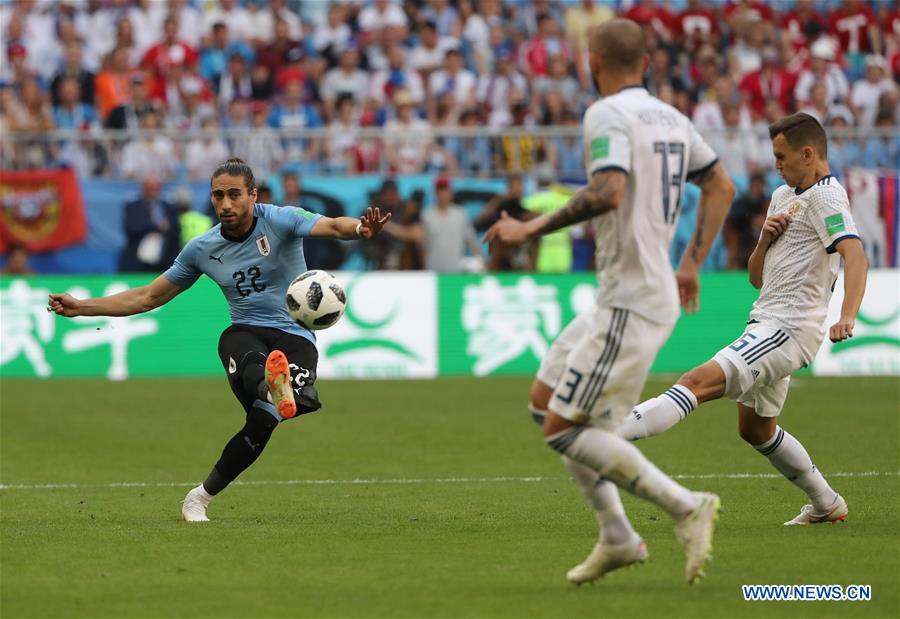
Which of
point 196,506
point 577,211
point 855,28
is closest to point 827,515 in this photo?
point 577,211

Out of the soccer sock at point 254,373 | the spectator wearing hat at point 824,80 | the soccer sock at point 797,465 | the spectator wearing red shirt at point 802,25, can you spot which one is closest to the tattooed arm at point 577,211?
the soccer sock at point 797,465

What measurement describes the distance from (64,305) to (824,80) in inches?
704

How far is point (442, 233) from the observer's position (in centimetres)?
2186

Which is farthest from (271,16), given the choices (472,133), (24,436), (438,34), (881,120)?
(24,436)

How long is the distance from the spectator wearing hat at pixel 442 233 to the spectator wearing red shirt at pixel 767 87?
5.74 metres

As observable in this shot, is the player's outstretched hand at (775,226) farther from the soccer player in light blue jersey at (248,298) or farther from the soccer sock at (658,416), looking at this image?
the soccer player in light blue jersey at (248,298)

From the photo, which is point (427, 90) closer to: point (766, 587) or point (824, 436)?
point (824, 436)

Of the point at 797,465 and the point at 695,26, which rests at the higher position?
the point at 695,26

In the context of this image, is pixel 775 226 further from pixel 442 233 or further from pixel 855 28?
pixel 855 28

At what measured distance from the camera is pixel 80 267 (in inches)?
879

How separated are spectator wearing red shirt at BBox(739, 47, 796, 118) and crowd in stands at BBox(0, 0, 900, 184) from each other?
0.03 m

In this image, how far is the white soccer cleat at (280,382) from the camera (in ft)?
28.3

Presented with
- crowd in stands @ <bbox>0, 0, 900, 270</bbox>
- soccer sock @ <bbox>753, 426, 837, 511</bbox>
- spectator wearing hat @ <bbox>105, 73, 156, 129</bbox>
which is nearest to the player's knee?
soccer sock @ <bbox>753, 426, 837, 511</bbox>

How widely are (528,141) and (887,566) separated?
625 inches
